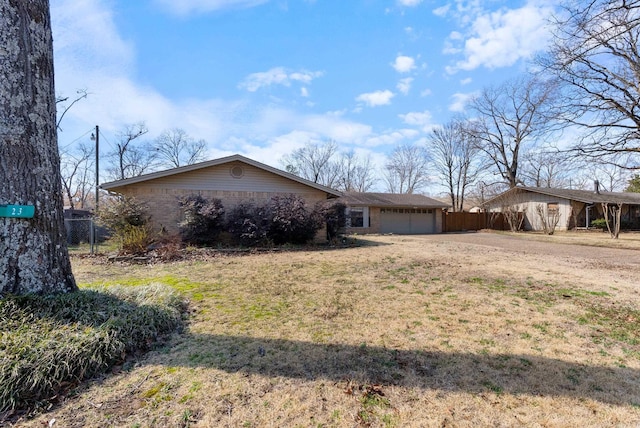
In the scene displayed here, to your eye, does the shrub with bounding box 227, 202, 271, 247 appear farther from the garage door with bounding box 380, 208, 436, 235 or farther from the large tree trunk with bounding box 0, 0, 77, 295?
the garage door with bounding box 380, 208, 436, 235

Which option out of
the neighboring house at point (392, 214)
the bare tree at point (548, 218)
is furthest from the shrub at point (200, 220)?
the bare tree at point (548, 218)

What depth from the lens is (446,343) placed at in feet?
10.3

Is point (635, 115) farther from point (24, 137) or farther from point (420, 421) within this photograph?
point (24, 137)

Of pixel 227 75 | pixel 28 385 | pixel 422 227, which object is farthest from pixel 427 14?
pixel 422 227

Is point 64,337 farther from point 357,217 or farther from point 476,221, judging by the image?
point 476,221

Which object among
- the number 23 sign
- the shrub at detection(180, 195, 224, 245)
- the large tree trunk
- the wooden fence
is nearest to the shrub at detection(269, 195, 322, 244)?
the shrub at detection(180, 195, 224, 245)

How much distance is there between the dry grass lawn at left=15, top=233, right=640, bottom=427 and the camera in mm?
2084

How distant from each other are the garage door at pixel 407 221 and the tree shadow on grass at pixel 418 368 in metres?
20.1

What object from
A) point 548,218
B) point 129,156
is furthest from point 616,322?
point 129,156

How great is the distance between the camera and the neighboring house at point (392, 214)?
21.8 metres

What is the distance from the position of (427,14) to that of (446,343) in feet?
26.6

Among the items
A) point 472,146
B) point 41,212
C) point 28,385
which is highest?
point 472,146

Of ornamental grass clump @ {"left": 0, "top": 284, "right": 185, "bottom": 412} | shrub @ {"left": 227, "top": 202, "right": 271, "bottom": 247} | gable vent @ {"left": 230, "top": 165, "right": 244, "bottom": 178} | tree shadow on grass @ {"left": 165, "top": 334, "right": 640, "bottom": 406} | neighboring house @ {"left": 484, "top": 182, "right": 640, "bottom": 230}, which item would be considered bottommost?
tree shadow on grass @ {"left": 165, "top": 334, "right": 640, "bottom": 406}

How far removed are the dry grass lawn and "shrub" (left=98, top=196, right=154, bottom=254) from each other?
5908 mm
